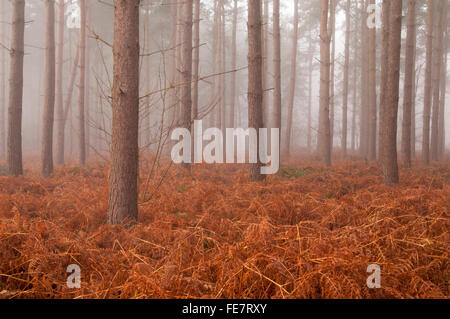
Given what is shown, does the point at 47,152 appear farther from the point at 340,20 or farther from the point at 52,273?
the point at 340,20

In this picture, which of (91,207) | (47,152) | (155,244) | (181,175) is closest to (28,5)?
(47,152)

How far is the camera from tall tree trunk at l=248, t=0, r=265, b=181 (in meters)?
7.54

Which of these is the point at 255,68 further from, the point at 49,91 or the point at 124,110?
the point at 49,91

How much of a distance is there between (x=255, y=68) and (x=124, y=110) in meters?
4.16

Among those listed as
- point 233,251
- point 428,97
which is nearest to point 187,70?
A: point 233,251

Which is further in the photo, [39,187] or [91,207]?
[39,187]

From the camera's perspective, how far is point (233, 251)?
119 inches

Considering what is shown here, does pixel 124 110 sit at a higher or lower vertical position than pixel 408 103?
lower

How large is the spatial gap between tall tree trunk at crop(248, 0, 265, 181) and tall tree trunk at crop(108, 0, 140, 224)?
370 cm

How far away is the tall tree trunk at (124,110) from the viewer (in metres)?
4.31

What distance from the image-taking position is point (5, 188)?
6.63m

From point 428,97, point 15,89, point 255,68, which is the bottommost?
point 15,89

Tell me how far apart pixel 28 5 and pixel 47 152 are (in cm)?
3012

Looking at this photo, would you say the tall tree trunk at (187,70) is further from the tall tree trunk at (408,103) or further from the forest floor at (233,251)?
the tall tree trunk at (408,103)
